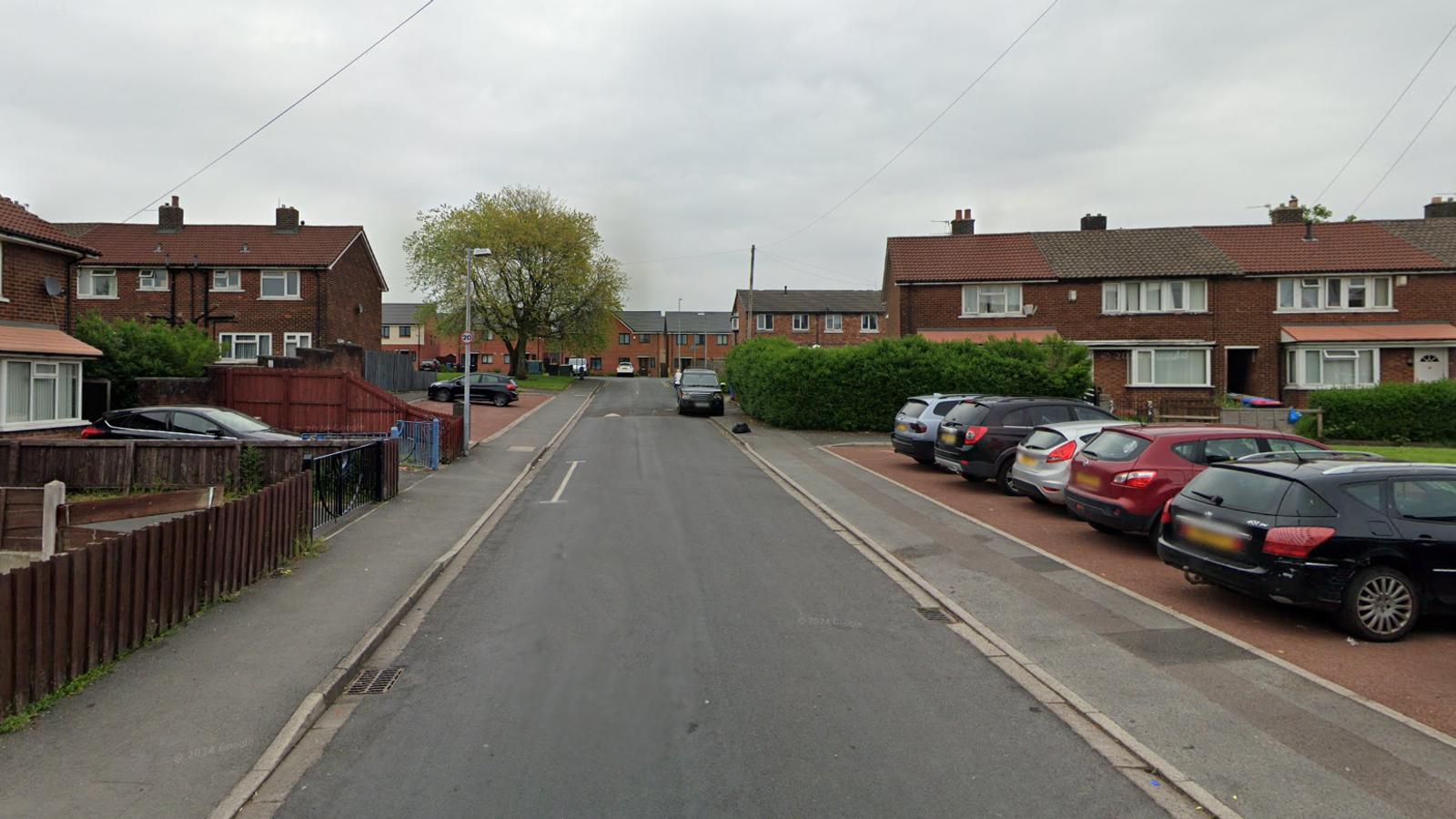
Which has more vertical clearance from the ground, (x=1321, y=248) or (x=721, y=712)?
(x=1321, y=248)

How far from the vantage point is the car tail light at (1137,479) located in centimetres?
1024

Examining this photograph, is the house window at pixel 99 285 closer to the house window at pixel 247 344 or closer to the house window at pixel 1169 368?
the house window at pixel 247 344

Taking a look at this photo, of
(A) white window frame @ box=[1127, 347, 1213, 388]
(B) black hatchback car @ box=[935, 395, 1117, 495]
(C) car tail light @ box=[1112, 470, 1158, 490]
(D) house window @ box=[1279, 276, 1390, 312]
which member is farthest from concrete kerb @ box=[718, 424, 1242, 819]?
(D) house window @ box=[1279, 276, 1390, 312]

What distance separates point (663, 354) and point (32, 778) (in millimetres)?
84566

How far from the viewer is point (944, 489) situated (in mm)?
15953

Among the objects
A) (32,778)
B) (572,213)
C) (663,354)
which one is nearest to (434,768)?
(32,778)

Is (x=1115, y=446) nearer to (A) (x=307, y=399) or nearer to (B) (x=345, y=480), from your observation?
(B) (x=345, y=480)

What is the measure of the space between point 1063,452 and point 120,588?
11.6 metres

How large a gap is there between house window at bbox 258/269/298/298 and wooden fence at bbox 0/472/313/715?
3292cm

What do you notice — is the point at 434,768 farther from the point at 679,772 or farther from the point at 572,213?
the point at 572,213

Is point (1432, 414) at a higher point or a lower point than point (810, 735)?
higher

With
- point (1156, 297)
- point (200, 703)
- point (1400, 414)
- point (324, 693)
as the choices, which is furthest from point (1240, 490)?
point (1156, 297)

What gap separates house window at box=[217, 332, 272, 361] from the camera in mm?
37906

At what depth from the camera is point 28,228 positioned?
20.1 metres
